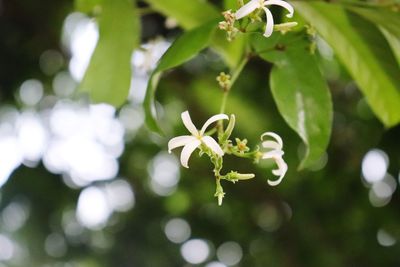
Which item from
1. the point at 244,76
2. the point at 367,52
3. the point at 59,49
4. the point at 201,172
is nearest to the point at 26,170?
→ the point at 59,49

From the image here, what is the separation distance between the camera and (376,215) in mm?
1506

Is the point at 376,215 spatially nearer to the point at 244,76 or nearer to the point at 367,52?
the point at 244,76

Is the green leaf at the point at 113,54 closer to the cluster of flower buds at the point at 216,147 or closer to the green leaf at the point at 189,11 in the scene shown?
the green leaf at the point at 189,11

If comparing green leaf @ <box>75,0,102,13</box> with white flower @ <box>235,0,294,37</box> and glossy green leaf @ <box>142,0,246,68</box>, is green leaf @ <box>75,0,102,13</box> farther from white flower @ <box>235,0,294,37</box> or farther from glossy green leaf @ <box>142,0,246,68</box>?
white flower @ <box>235,0,294,37</box>

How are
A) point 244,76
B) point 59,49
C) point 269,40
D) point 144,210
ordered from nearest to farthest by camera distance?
point 269,40 → point 244,76 → point 59,49 → point 144,210

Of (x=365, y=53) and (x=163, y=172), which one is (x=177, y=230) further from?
(x=365, y=53)

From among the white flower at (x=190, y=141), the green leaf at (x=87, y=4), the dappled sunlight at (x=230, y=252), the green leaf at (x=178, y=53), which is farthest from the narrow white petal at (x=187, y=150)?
the dappled sunlight at (x=230, y=252)

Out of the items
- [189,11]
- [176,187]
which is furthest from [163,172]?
[189,11]

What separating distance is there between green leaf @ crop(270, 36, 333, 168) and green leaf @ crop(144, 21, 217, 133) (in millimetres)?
Result: 76

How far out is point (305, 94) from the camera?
28.1 inches

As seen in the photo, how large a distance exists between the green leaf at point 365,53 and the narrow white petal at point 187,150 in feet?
0.93

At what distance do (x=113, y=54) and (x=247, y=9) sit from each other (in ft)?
1.04

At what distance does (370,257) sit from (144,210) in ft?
1.72

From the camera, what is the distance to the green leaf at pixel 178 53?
2.21 ft
